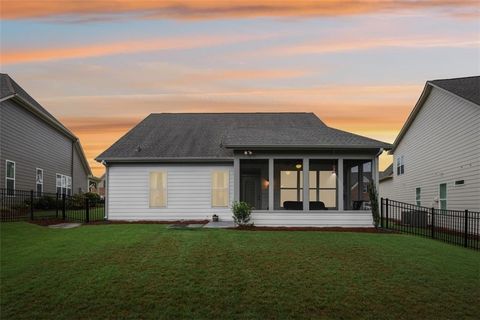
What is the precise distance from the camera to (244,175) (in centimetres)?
2094

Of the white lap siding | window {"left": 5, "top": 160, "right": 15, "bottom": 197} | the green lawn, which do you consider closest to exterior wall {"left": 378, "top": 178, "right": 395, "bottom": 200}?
the white lap siding

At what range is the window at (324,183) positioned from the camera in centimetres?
1908

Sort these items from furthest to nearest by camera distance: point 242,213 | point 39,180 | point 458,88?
point 39,180
point 458,88
point 242,213

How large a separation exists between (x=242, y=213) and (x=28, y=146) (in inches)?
545

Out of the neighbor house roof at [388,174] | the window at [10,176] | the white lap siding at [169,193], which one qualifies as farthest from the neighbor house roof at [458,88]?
the window at [10,176]

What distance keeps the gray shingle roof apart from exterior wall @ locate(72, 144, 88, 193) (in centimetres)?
2554

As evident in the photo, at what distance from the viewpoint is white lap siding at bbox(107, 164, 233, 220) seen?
19.2 meters

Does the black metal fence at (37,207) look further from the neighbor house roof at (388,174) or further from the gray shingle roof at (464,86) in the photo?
the neighbor house roof at (388,174)

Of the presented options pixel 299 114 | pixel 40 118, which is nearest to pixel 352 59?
pixel 299 114

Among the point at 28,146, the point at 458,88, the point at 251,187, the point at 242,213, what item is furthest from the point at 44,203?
the point at 458,88

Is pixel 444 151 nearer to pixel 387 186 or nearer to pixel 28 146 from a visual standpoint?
pixel 387 186

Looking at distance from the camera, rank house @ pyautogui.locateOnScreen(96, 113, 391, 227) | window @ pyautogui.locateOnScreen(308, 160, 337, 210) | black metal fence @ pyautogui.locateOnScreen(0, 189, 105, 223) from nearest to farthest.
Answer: house @ pyautogui.locateOnScreen(96, 113, 391, 227), black metal fence @ pyautogui.locateOnScreen(0, 189, 105, 223), window @ pyautogui.locateOnScreen(308, 160, 337, 210)

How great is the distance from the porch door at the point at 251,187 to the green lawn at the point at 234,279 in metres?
8.88

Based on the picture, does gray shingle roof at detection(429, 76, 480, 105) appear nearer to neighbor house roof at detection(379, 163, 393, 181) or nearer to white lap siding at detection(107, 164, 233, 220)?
white lap siding at detection(107, 164, 233, 220)
